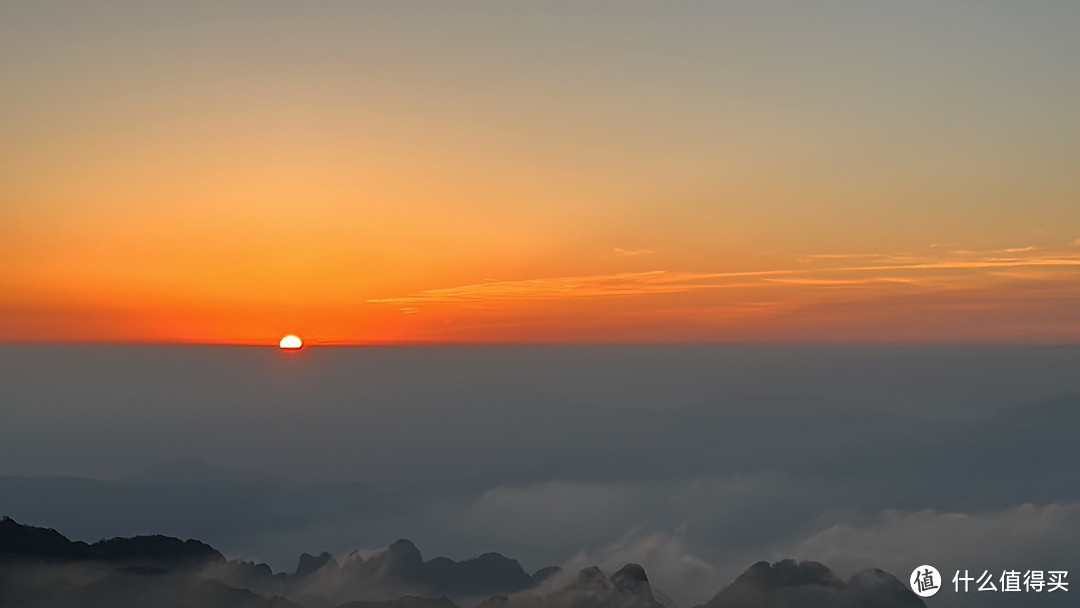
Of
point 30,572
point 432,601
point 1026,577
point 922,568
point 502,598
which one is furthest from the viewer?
point 502,598

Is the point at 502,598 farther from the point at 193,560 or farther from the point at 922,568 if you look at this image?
the point at 922,568

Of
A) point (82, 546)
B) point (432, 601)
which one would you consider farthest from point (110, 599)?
point (432, 601)

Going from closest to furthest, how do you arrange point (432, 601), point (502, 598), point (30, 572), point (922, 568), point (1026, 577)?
point (1026, 577) → point (922, 568) → point (30, 572) → point (432, 601) → point (502, 598)

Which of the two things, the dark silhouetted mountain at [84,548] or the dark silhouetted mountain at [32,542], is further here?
the dark silhouetted mountain at [84,548]

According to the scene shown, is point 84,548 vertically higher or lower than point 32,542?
lower

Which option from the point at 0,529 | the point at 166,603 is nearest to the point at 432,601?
the point at 166,603

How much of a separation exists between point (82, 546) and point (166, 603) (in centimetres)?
3003

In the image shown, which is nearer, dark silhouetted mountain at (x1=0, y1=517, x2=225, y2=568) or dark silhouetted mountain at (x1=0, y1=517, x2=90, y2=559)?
dark silhouetted mountain at (x1=0, y1=517, x2=90, y2=559)

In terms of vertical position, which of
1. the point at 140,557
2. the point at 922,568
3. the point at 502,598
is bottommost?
the point at 502,598

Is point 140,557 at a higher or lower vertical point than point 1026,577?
lower

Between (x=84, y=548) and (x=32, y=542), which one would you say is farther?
(x=84, y=548)

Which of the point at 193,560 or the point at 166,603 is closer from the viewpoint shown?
the point at 166,603

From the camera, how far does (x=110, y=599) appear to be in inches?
6654

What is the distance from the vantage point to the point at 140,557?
192875 mm
